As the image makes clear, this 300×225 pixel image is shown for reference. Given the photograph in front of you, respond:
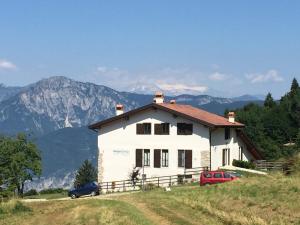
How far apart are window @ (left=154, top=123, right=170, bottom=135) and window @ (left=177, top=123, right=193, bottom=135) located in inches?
47.9

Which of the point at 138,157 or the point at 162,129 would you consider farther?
the point at 138,157

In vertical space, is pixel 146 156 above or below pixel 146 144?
below

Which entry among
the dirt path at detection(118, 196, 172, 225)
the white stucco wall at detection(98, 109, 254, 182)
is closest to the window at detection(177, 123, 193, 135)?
the white stucco wall at detection(98, 109, 254, 182)

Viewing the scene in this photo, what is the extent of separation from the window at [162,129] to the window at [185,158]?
2749 millimetres

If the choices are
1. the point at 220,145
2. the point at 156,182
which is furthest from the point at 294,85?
the point at 156,182

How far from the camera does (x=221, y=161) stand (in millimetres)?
60594

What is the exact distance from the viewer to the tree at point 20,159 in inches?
3506

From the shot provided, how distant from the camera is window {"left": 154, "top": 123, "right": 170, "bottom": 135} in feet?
196

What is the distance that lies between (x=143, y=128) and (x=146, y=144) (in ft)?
5.92

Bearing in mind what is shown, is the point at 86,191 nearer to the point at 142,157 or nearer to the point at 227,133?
the point at 142,157

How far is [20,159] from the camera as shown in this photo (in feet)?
295

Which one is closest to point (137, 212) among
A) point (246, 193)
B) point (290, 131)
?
point (246, 193)

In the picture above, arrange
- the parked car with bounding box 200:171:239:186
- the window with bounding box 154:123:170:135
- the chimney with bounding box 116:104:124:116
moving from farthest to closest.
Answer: the chimney with bounding box 116:104:124:116, the window with bounding box 154:123:170:135, the parked car with bounding box 200:171:239:186

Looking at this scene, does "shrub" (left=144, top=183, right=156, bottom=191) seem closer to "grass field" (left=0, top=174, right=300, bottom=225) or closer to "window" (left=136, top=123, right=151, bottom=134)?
"window" (left=136, top=123, right=151, bottom=134)
